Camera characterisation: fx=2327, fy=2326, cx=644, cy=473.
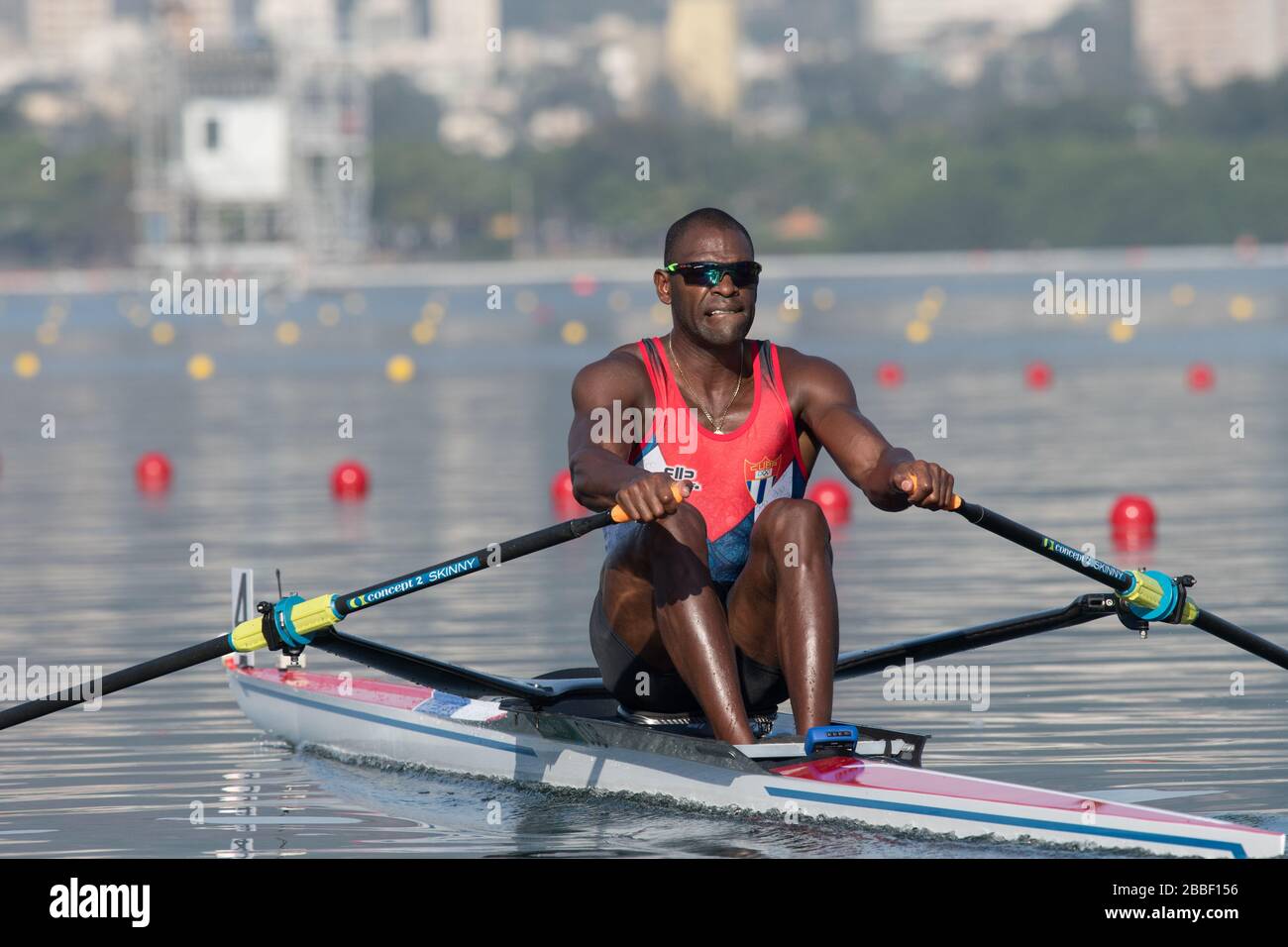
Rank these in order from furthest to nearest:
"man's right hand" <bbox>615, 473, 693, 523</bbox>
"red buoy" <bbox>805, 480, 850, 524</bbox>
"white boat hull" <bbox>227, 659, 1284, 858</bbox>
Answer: "red buoy" <bbox>805, 480, 850, 524</bbox>
"man's right hand" <bbox>615, 473, 693, 523</bbox>
"white boat hull" <bbox>227, 659, 1284, 858</bbox>

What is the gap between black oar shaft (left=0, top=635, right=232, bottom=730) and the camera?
26.1 ft

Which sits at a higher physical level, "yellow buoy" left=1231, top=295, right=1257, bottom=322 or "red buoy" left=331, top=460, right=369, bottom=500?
"yellow buoy" left=1231, top=295, right=1257, bottom=322

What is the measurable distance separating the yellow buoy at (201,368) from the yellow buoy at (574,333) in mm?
6754

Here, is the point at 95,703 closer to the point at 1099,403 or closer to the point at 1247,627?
the point at 1247,627

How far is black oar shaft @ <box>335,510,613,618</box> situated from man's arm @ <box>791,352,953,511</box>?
808mm

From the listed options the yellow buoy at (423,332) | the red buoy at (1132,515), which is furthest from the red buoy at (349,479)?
the yellow buoy at (423,332)

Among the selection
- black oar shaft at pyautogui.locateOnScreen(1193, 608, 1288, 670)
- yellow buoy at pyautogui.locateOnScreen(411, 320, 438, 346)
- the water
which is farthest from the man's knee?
yellow buoy at pyautogui.locateOnScreen(411, 320, 438, 346)

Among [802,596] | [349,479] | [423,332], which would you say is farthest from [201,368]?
[802,596]

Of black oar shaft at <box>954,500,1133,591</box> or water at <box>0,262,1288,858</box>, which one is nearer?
black oar shaft at <box>954,500,1133,591</box>

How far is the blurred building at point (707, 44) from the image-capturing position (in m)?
162

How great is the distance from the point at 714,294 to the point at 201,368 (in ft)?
92.2

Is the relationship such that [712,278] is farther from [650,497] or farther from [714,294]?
[650,497]

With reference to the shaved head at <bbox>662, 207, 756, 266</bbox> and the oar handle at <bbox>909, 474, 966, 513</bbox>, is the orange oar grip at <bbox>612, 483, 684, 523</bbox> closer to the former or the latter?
the oar handle at <bbox>909, 474, 966, 513</bbox>

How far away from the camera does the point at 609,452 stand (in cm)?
745
